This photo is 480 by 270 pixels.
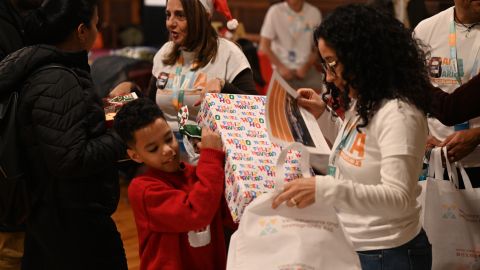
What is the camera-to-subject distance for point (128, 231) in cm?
467

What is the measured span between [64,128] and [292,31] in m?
4.25

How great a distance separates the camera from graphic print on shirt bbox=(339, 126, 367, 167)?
185 cm

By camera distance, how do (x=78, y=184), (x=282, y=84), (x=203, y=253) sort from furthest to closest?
1. (x=78, y=184)
2. (x=203, y=253)
3. (x=282, y=84)

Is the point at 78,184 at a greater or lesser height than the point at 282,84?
lesser

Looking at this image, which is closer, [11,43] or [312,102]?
[312,102]

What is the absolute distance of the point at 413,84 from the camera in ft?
6.04

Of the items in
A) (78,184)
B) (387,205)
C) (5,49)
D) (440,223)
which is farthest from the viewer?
(5,49)

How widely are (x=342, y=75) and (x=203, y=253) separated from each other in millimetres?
719

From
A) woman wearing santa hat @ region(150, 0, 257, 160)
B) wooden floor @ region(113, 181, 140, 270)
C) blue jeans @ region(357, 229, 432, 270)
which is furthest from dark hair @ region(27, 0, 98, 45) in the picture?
wooden floor @ region(113, 181, 140, 270)

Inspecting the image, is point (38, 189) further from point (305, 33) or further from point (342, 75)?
point (305, 33)

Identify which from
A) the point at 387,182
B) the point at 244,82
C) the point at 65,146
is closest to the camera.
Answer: the point at 387,182

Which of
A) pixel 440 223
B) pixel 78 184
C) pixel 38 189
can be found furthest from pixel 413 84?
pixel 38 189

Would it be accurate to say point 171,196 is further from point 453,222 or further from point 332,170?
point 453,222

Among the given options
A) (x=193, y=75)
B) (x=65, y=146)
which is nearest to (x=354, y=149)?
(x=65, y=146)
